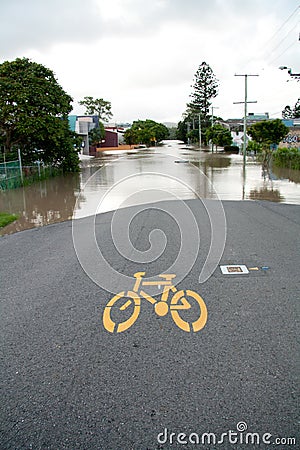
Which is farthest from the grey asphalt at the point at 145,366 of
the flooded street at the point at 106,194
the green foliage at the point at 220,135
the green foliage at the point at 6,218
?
the green foliage at the point at 220,135

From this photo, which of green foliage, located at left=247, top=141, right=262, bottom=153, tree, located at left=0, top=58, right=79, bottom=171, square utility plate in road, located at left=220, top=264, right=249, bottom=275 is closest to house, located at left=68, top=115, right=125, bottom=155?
green foliage, located at left=247, top=141, right=262, bottom=153

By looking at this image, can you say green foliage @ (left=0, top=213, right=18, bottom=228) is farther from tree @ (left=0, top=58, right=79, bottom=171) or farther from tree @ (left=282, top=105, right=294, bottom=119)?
tree @ (left=282, top=105, right=294, bottom=119)

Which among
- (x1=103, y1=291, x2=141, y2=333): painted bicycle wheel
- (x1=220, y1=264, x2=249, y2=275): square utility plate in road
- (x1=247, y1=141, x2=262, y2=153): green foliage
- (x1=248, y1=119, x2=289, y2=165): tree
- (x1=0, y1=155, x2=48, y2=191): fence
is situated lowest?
(x1=220, y1=264, x2=249, y2=275): square utility plate in road

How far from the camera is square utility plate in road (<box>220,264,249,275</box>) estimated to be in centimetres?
622

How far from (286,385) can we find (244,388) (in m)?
0.36

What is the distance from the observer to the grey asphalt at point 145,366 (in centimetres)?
287

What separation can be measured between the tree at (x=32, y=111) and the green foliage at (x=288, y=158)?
15.8 metres

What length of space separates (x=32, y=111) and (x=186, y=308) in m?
20.6

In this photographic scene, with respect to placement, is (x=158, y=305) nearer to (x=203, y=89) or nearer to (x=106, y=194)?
(x=106, y=194)

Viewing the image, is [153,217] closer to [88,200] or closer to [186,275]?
[186,275]

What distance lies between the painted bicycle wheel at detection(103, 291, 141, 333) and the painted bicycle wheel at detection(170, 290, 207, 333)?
46cm

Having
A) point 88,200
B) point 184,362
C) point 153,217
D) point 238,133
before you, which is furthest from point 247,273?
point 238,133

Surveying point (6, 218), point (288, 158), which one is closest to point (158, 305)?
point (6, 218)

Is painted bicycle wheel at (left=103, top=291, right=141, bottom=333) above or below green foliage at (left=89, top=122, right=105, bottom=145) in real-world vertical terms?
below
